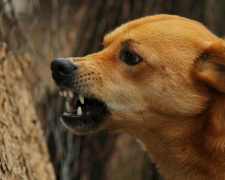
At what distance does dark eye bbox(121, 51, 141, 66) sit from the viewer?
317 centimetres

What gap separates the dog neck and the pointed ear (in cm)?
14

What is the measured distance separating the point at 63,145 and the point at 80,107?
2.10 m

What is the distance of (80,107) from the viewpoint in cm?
324

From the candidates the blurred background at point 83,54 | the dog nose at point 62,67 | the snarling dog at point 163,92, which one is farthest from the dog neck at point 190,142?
the blurred background at point 83,54

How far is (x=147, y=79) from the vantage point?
3100 mm

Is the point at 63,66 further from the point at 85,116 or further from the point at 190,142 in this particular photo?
the point at 190,142

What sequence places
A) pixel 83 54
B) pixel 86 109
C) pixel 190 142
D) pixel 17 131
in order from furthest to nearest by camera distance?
pixel 83 54
pixel 17 131
pixel 86 109
pixel 190 142

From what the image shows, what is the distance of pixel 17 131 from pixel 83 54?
2.46 metres

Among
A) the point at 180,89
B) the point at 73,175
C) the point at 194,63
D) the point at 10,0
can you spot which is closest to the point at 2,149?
the point at 180,89

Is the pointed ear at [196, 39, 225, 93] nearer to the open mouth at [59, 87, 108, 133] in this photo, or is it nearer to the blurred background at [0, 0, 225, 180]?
the open mouth at [59, 87, 108, 133]

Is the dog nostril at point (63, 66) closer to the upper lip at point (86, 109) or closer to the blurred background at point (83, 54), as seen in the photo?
the upper lip at point (86, 109)

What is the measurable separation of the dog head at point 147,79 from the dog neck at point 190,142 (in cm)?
7

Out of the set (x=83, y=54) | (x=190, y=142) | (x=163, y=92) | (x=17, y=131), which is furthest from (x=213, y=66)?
(x=83, y=54)

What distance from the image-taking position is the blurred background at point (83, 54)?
500 centimetres
